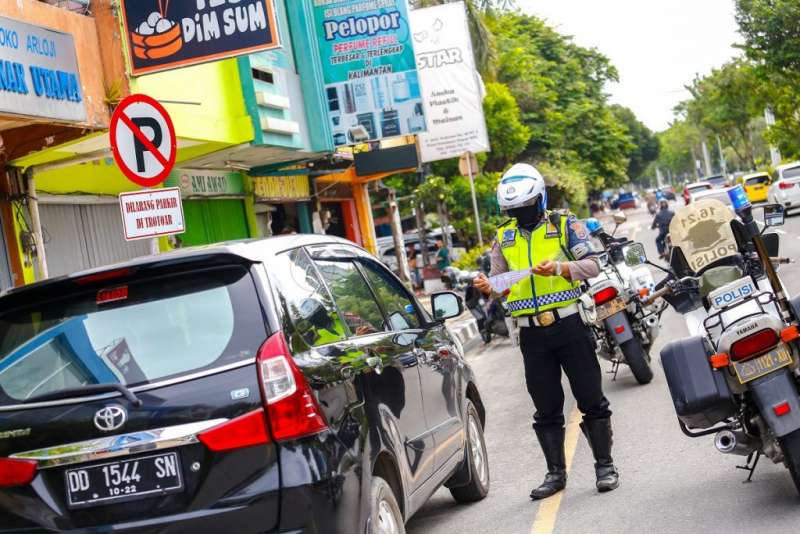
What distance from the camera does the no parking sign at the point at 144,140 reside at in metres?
8.54

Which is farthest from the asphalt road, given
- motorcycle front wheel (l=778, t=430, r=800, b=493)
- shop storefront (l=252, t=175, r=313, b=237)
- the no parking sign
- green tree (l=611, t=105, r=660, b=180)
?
green tree (l=611, t=105, r=660, b=180)

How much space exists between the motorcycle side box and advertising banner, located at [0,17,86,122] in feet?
19.1

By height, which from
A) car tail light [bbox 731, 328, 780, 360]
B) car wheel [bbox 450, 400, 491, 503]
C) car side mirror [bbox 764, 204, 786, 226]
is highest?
car side mirror [bbox 764, 204, 786, 226]

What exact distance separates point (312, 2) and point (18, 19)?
9.64 m

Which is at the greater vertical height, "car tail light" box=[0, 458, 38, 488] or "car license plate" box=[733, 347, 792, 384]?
"car tail light" box=[0, 458, 38, 488]

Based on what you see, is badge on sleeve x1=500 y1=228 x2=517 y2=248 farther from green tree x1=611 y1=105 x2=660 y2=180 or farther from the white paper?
green tree x1=611 y1=105 x2=660 y2=180

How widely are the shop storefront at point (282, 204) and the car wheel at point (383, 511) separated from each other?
14818 millimetres

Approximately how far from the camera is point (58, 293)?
4570 millimetres

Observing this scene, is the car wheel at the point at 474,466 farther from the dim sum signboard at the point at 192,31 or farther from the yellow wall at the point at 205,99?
the yellow wall at the point at 205,99

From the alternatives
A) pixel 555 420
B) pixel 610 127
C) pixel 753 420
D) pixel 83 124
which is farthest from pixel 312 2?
pixel 610 127

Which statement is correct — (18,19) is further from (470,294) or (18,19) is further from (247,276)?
(470,294)

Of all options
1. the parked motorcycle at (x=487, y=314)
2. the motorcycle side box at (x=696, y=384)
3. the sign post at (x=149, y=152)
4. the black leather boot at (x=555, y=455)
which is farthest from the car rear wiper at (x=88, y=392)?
the parked motorcycle at (x=487, y=314)

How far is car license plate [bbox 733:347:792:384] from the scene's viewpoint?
5.45m

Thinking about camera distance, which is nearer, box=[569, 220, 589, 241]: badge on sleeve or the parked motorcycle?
box=[569, 220, 589, 241]: badge on sleeve
